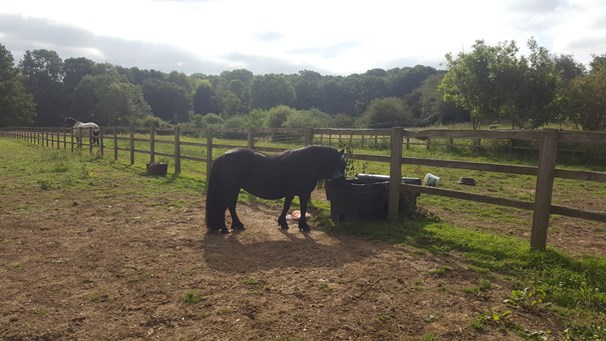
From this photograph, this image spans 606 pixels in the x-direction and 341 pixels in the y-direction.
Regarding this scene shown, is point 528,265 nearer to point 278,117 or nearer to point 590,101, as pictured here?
point 590,101

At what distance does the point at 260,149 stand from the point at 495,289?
6089 millimetres

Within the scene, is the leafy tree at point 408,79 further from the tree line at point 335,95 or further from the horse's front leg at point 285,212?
the horse's front leg at point 285,212

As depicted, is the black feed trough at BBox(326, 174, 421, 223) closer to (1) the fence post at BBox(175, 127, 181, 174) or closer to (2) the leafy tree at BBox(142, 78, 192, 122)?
(1) the fence post at BBox(175, 127, 181, 174)

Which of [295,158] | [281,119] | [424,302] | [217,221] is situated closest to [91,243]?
[217,221]

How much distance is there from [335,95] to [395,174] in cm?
9445

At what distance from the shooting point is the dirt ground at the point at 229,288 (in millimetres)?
2965

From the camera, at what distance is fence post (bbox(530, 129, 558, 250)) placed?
440 centimetres

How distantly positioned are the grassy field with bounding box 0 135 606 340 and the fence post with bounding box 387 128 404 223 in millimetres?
239

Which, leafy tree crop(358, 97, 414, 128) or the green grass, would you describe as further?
leafy tree crop(358, 97, 414, 128)

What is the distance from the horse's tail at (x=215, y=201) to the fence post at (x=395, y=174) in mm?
2502

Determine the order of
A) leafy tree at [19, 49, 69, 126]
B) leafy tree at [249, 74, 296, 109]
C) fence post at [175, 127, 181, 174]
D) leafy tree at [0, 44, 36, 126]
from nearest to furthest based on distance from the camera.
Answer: fence post at [175, 127, 181, 174]
leafy tree at [0, 44, 36, 126]
leafy tree at [19, 49, 69, 126]
leafy tree at [249, 74, 296, 109]

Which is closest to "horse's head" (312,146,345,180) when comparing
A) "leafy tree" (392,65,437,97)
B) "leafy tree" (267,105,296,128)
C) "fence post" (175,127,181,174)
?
"fence post" (175,127,181,174)

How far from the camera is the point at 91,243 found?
5.18m

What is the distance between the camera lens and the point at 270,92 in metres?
94.3
